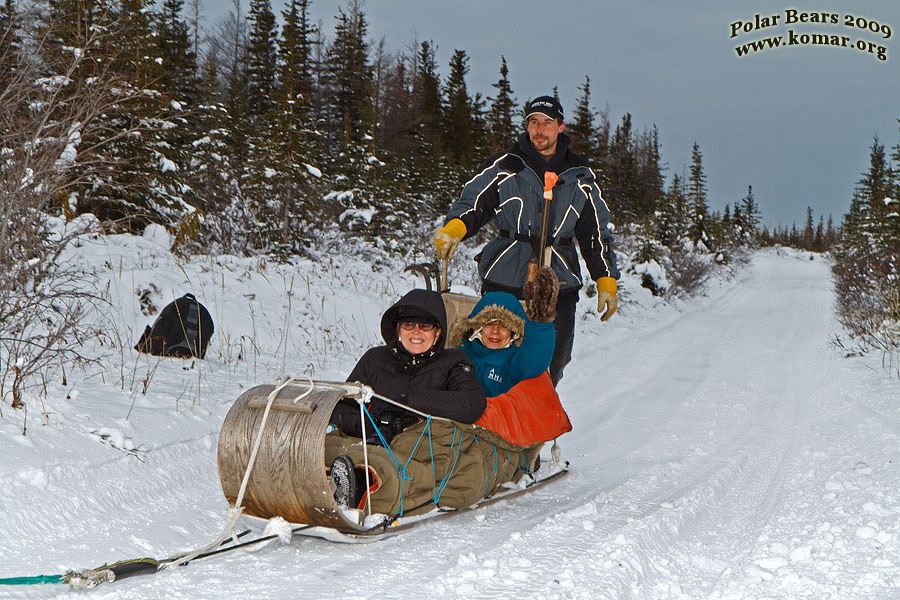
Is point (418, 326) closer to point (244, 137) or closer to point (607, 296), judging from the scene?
point (607, 296)

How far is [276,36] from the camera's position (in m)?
34.6

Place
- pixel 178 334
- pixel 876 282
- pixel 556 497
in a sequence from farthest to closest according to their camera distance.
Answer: pixel 876 282
pixel 178 334
pixel 556 497

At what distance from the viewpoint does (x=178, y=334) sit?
5.81 metres

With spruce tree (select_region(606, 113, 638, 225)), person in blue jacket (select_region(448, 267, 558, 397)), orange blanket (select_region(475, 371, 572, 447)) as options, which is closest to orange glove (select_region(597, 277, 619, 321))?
person in blue jacket (select_region(448, 267, 558, 397))

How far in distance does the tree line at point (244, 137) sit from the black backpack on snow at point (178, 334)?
42.1 inches

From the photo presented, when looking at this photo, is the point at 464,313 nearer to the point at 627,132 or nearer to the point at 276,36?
the point at 276,36

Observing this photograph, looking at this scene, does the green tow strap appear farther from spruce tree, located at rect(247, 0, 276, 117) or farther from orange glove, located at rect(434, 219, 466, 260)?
spruce tree, located at rect(247, 0, 276, 117)

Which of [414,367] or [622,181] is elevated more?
[622,181]

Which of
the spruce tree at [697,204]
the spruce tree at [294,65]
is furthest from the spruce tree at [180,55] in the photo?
the spruce tree at [697,204]

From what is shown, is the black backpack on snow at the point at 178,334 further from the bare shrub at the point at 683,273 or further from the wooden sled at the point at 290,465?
the bare shrub at the point at 683,273

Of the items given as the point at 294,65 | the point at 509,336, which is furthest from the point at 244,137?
the point at 509,336

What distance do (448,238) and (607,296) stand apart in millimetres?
1038

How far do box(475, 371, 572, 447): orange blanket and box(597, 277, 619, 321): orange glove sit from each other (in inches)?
20.2

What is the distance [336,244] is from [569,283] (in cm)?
1207
